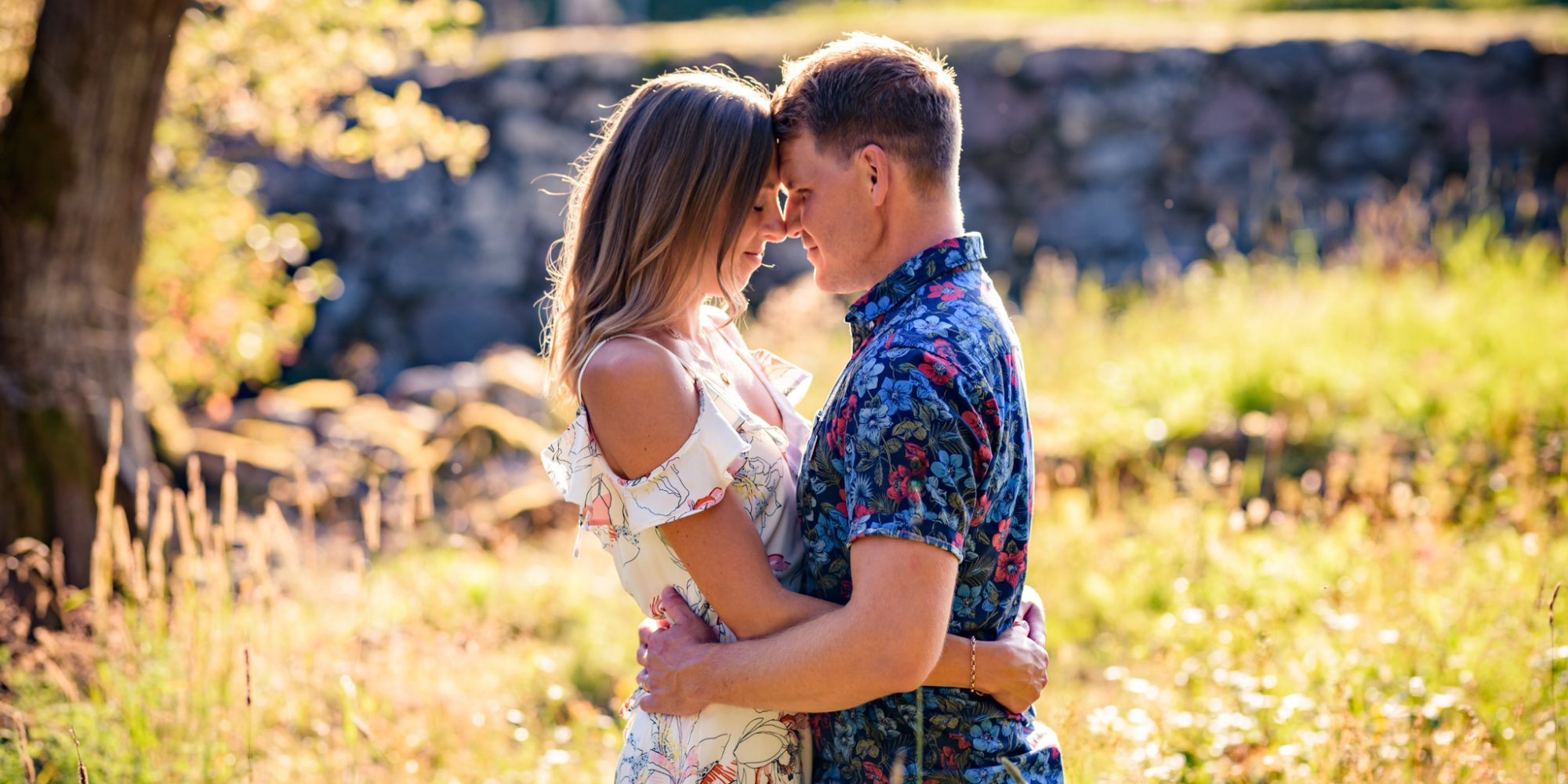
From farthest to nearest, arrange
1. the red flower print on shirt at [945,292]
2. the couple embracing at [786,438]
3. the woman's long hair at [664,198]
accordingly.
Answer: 1. the woman's long hair at [664,198]
2. the red flower print on shirt at [945,292]
3. the couple embracing at [786,438]

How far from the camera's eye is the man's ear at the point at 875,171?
2.09m

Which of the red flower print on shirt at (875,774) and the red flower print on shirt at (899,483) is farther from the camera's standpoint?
the red flower print on shirt at (875,774)

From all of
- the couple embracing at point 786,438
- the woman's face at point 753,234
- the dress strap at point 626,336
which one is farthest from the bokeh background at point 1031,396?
the woman's face at point 753,234

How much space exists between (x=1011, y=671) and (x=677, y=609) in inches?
23.3

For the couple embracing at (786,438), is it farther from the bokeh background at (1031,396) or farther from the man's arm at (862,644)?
the bokeh background at (1031,396)

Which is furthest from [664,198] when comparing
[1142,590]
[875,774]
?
[1142,590]

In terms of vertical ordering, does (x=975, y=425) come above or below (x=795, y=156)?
below

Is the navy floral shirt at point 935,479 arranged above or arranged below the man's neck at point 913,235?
below

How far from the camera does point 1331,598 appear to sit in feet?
13.0

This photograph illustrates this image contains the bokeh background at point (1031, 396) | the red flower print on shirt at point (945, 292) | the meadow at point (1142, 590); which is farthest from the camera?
the bokeh background at point (1031, 396)

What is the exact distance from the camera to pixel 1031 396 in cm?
746

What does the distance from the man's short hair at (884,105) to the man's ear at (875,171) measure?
16 millimetres

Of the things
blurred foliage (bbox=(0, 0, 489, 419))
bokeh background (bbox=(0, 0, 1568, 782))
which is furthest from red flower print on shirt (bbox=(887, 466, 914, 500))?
blurred foliage (bbox=(0, 0, 489, 419))

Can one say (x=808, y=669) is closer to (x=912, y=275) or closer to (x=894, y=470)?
(x=894, y=470)
